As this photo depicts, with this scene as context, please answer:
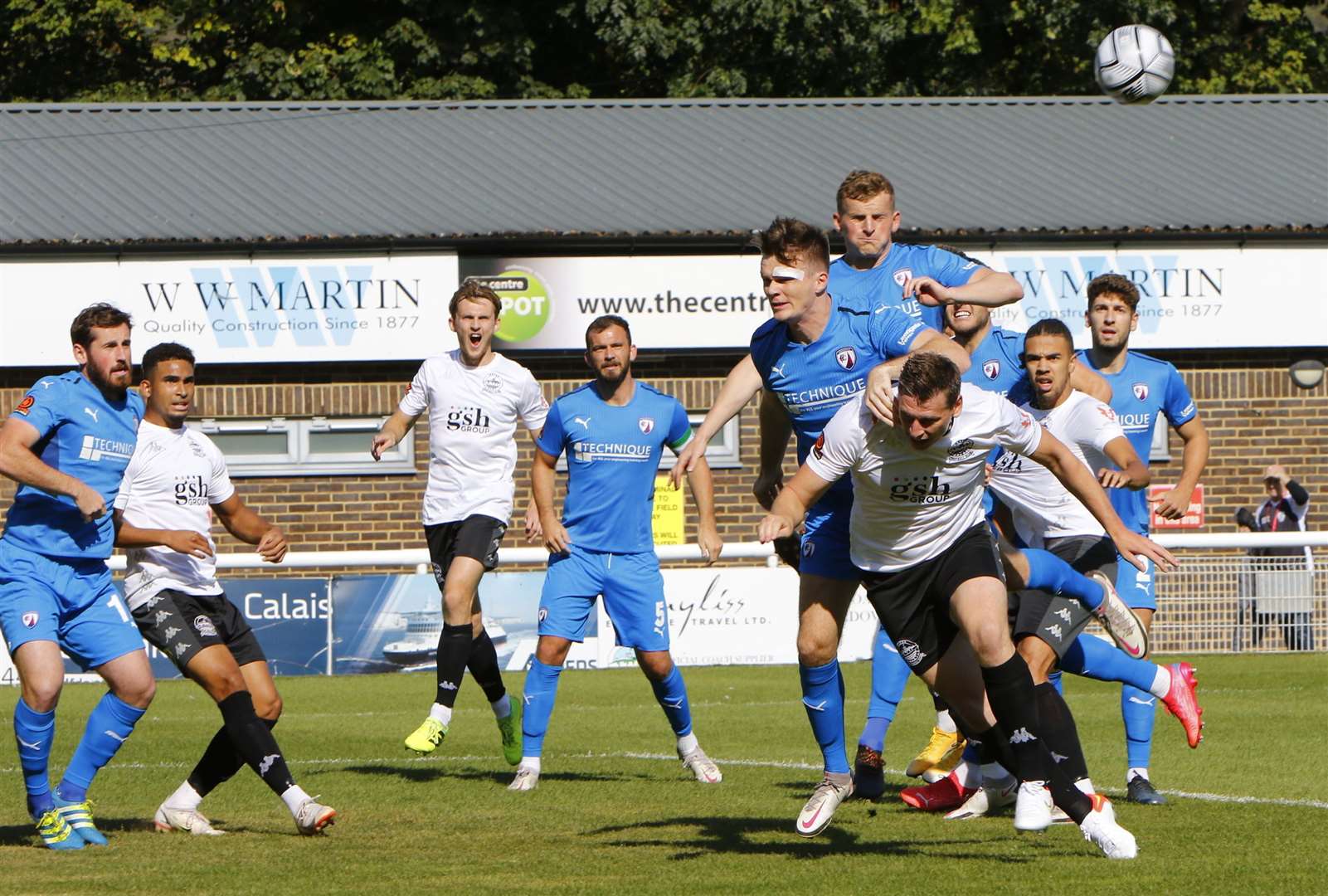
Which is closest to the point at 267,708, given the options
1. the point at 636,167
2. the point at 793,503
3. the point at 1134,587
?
the point at 793,503

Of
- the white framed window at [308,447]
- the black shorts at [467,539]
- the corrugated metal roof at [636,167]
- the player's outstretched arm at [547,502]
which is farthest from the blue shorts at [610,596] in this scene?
the corrugated metal roof at [636,167]

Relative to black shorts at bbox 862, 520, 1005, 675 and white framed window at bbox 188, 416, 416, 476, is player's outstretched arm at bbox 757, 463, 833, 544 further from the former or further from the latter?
white framed window at bbox 188, 416, 416, 476

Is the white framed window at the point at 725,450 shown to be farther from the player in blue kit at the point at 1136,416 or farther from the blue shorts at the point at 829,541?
the blue shorts at the point at 829,541

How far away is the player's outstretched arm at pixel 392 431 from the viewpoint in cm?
1035

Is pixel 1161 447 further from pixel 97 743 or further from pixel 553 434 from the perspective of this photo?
pixel 97 743

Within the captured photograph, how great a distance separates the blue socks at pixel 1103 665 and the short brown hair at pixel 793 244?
2310 millimetres

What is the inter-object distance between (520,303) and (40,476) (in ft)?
45.2

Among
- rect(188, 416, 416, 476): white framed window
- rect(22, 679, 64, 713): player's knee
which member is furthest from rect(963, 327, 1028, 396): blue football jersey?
rect(188, 416, 416, 476): white framed window

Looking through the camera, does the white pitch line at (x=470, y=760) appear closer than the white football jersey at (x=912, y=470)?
No

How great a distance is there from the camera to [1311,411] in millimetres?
22328

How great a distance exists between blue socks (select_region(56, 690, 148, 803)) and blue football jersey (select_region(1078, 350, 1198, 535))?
461 cm

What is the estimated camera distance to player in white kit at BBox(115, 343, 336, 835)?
795 centimetres

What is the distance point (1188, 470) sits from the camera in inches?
388

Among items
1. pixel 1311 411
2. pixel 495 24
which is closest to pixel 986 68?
pixel 495 24
